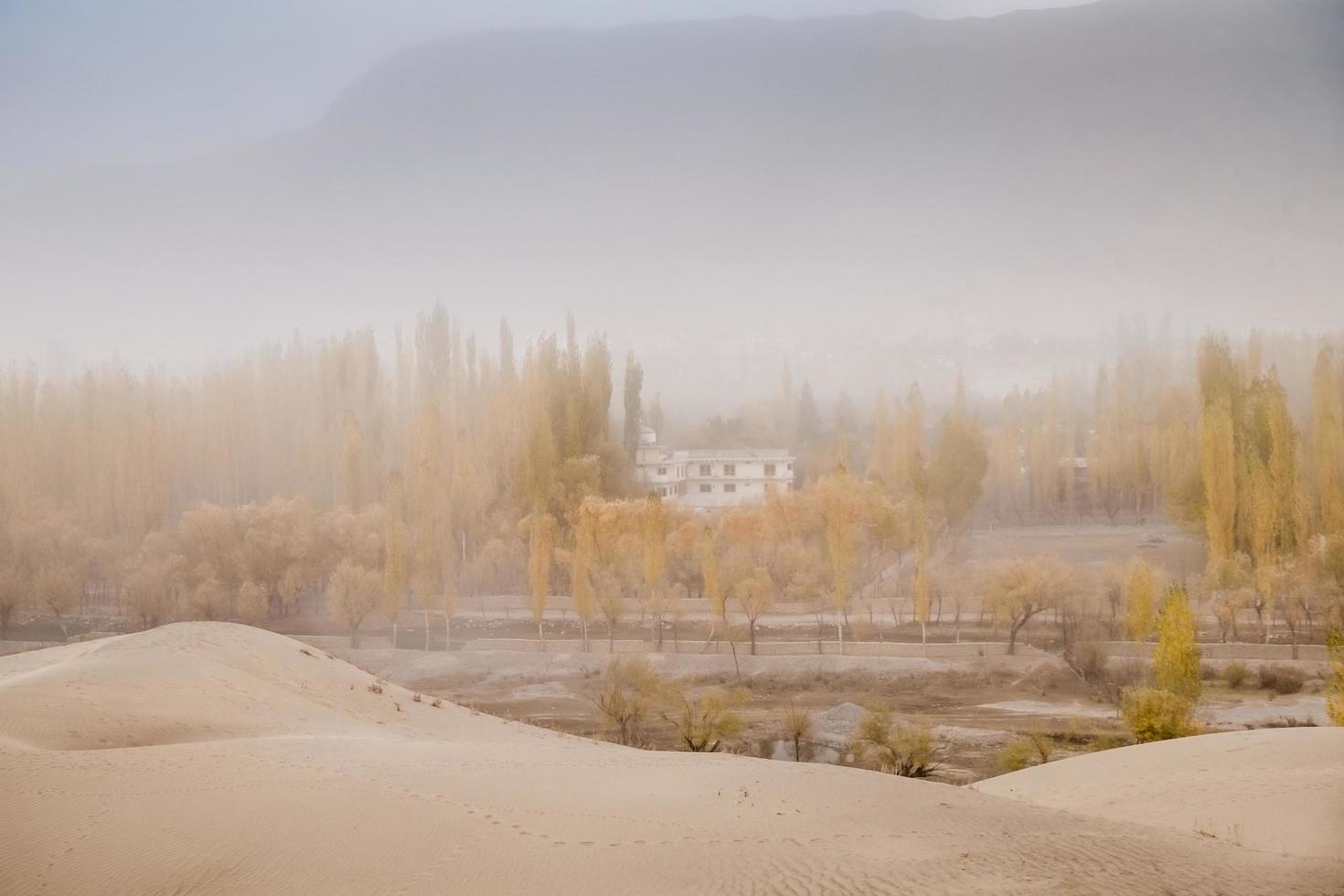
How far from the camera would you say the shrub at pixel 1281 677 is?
15516 millimetres

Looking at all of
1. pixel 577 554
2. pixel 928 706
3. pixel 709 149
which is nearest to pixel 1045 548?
pixel 928 706

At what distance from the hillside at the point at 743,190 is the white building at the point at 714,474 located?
2.95m

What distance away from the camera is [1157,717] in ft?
43.1

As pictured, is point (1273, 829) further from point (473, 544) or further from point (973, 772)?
point (473, 544)

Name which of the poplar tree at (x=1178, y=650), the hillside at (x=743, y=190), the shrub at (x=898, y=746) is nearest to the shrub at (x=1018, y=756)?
the shrub at (x=898, y=746)

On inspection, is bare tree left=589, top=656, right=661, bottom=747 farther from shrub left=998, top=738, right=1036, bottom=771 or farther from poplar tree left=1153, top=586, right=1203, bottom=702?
poplar tree left=1153, top=586, right=1203, bottom=702

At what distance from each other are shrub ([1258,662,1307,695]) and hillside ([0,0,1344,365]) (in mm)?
6259

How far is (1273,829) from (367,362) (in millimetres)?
16790

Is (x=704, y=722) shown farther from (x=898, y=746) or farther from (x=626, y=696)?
(x=626, y=696)

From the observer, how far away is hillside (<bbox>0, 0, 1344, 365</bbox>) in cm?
1883

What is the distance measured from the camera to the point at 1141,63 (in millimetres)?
18828

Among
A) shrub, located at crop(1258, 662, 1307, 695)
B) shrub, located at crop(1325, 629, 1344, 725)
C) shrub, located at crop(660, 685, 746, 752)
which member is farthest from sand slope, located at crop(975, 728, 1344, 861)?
shrub, located at crop(1258, 662, 1307, 695)

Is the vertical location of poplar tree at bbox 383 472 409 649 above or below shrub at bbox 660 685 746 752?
above

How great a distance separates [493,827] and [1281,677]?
1414cm
